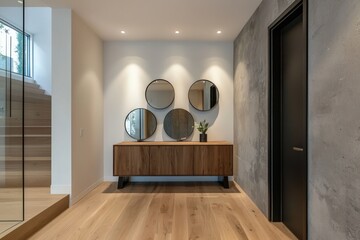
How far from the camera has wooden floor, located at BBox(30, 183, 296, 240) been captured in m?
2.65

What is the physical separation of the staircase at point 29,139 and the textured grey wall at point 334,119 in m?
3.34

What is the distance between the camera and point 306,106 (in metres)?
2.17

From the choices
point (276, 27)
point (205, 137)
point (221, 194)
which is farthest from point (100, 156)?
point (276, 27)

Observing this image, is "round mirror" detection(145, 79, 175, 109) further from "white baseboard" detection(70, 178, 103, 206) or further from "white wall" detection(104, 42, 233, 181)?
"white baseboard" detection(70, 178, 103, 206)

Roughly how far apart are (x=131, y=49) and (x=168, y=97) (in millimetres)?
1218

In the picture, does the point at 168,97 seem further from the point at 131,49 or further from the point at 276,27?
the point at 276,27

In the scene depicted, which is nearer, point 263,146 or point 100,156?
point 263,146

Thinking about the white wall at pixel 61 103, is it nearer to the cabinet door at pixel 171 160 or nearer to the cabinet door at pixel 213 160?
the cabinet door at pixel 171 160

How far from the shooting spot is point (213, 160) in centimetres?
437

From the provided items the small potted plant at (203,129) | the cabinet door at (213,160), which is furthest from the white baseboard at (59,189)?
the small potted plant at (203,129)

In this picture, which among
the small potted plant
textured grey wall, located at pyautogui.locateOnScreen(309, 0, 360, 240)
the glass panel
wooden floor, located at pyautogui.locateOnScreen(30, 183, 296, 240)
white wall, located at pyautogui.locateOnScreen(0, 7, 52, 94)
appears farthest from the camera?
white wall, located at pyautogui.locateOnScreen(0, 7, 52, 94)

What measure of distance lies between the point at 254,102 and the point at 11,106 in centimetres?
324

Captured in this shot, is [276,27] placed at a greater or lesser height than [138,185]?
greater

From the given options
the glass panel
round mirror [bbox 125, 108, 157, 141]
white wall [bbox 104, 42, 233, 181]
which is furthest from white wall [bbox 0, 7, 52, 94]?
the glass panel
